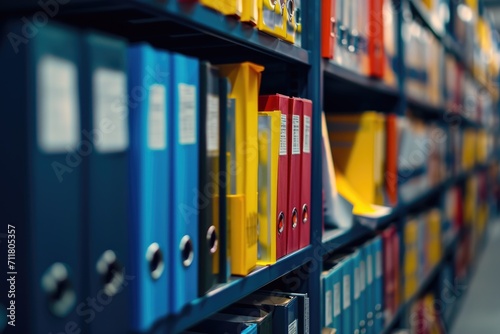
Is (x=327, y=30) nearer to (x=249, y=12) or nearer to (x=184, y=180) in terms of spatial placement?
(x=249, y=12)

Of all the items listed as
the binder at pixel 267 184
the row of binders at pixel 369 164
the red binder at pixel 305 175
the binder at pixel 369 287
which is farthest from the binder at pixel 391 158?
the binder at pixel 267 184

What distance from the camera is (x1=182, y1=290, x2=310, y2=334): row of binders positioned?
3.41 feet

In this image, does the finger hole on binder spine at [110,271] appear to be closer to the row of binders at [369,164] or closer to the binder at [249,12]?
the binder at [249,12]

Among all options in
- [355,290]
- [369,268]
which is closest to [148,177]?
[355,290]

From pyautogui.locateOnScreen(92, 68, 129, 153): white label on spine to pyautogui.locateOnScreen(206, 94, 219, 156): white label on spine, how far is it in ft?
0.56

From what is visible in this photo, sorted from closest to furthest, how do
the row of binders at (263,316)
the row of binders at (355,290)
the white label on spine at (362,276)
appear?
1. the row of binders at (263,316)
2. the row of binders at (355,290)
3. the white label on spine at (362,276)

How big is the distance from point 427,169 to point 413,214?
26 centimetres

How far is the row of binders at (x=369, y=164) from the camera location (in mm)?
1560

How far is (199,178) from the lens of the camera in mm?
817

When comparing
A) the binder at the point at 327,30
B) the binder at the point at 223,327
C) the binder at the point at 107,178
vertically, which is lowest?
the binder at the point at 223,327

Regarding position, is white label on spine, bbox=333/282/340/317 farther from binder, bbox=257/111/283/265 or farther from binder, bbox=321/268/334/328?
binder, bbox=257/111/283/265

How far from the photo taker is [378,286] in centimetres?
186

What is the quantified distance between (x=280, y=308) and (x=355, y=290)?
56cm

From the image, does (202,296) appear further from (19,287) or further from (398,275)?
(398,275)
